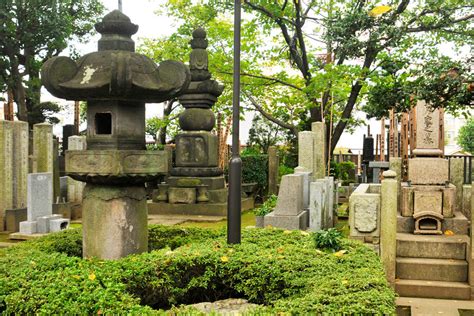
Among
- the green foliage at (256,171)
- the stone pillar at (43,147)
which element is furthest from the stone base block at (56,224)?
the green foliage at (256,171)

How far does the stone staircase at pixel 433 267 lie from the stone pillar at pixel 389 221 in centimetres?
34

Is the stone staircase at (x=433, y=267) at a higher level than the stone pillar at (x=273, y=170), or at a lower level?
lower

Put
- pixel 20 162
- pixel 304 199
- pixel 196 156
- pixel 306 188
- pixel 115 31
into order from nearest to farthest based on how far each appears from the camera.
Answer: pixel 115 31, pixel 304 199, pixel 306 188, pixel 20 162, pixel 196 156

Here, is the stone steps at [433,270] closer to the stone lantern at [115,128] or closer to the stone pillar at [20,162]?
the stone lantern at [115,128]

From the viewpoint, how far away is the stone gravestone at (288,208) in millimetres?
9031

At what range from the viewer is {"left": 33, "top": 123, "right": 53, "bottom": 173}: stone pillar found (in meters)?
12.7

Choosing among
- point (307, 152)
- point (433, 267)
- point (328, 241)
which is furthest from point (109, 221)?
point (307, 152)

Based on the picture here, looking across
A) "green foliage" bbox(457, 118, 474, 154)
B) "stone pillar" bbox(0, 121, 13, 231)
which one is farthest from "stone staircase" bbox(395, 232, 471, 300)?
"green foliage" bbox(457, 118, 474, 154)

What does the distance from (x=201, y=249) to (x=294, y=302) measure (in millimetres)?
1780

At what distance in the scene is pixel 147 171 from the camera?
6.18 metres

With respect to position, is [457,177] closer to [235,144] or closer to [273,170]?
[235,144]

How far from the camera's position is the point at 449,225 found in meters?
9.15

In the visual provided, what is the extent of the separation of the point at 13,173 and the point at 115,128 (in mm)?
7168

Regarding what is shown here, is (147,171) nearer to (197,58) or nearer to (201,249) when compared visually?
(201,249)
